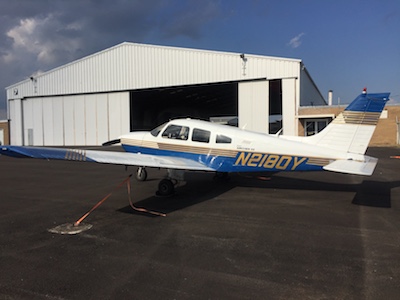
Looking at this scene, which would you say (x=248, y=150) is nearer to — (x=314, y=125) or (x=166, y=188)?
(x=166, y=188)

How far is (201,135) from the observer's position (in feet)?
28.5

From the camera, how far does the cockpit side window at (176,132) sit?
348 inches

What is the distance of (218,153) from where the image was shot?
8.46 metres

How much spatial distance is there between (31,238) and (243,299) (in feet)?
12.8

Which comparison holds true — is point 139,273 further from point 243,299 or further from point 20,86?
point 20,86

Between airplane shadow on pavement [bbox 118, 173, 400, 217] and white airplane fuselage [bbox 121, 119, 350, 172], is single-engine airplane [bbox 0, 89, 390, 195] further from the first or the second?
airplane shadow on pavement [bbox 118, 173, 400, 217]

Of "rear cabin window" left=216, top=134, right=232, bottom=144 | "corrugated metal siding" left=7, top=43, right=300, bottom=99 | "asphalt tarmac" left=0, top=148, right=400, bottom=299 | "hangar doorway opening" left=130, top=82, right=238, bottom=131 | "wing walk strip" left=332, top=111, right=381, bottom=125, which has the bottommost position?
"asphalt tarmac" left=0, top=148, right=400, bottom=299

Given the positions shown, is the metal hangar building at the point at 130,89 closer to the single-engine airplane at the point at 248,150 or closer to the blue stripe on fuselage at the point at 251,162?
the single-engine airplane at the point at 248,150

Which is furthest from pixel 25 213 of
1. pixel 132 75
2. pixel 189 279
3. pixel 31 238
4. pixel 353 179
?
pixel 132 75

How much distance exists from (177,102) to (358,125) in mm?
40964

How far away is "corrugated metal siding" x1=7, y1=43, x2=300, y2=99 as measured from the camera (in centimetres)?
2706

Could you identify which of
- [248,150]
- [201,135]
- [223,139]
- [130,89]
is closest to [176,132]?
[201,135]

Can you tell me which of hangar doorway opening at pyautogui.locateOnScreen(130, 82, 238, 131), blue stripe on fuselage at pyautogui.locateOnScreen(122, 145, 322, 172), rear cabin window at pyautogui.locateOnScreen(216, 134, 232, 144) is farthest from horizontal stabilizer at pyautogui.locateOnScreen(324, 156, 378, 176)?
hangar doorway opening at pyautogui.locateOnScreen(130, 82, 238, 131)

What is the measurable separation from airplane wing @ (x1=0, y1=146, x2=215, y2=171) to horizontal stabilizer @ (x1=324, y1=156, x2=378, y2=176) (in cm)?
320
